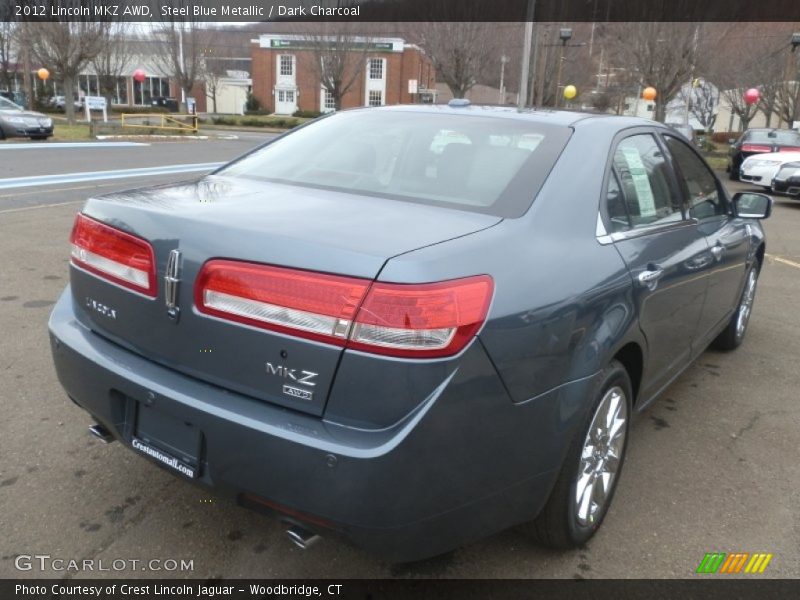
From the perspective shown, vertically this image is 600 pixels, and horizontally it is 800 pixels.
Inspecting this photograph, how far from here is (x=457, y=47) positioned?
33.6 meters

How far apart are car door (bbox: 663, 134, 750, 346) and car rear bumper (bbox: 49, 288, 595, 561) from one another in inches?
69.8

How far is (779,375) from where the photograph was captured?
4629mm

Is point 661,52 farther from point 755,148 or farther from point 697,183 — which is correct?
point 697,183

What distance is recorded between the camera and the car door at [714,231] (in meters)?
3.60

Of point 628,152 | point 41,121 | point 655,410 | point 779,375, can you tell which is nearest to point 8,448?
point 628,152

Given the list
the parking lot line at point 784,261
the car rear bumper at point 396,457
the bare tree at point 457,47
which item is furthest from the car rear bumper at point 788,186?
the bare tree at point 457,47

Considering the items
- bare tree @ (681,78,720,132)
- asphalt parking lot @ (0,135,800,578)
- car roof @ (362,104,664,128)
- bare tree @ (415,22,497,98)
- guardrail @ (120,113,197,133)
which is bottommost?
asphalt parking lot @ (0,135,800,578)

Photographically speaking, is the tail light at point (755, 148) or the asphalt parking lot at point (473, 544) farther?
the tail light at point (755, 148)

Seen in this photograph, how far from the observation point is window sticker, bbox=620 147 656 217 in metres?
3.01

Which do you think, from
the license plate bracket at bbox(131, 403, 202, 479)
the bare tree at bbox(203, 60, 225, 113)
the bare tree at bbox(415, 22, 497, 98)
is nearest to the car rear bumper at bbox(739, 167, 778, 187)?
the license plate bracket at bbox(131, 403, 202, 479)

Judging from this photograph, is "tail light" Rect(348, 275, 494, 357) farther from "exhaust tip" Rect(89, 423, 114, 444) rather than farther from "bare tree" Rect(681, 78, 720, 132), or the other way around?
"bare tree" Rect(681, 78, 720, 132)

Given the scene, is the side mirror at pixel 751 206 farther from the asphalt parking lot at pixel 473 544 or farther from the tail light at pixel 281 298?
the tail light at pixel 281 298

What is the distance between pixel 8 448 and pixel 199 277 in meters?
1.74

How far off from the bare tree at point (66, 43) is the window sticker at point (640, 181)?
29716mm
